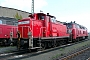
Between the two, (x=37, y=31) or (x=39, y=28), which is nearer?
(x=37, y=31)

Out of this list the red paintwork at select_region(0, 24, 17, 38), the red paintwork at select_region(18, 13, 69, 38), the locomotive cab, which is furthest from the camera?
the red paintwork at select_region(0, 24, 17, 38)

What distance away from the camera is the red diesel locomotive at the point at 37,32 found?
12.6 meters

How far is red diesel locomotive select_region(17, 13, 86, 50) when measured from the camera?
12.6 m

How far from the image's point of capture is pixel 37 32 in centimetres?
1352

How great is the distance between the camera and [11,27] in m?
18.2

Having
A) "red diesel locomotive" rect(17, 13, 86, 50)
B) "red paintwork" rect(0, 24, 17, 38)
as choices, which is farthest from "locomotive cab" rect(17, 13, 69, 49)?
"red paintwork" rect(0, 24, 17, 38)

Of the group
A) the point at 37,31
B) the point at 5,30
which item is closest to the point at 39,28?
the point at 37,31

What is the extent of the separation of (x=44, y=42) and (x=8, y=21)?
5.96 m

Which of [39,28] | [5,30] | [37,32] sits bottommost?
[37,32]

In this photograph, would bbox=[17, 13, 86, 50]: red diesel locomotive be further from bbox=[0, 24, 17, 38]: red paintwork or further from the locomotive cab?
bbox=[0, 24, 17, 38]: red paintwork

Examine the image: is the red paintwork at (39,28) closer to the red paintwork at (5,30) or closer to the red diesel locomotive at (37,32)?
the red diesel locomotive at (37,32)

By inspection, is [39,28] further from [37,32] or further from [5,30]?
[5,30]

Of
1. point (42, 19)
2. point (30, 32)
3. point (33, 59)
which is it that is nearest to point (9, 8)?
point (42, 19)

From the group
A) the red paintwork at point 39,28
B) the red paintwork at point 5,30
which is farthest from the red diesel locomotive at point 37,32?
the red paintwork at point 5,30
